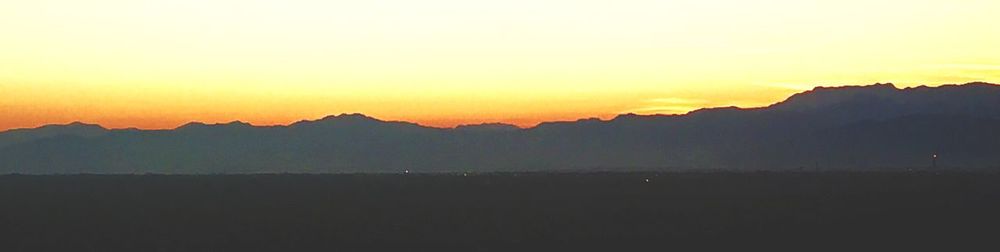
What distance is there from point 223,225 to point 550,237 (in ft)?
43.2

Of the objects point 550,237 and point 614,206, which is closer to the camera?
point 550,237

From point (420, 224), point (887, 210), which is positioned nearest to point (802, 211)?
point (887, 210)

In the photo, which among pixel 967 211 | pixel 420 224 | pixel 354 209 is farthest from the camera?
pixel 354 209

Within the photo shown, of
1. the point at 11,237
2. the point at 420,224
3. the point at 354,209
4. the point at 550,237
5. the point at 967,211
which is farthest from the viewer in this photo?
the point at 354,209

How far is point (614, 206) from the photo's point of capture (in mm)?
67000

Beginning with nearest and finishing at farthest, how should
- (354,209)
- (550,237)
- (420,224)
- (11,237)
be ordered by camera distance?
(550,237) < (11,237) < (420,224) < (354,209)

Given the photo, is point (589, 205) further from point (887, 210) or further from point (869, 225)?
point (869, 225)

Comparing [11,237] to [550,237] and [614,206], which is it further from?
[614,206]

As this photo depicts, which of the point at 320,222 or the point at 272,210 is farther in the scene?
the point at 272,210

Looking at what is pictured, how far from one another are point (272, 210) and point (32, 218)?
9.73m

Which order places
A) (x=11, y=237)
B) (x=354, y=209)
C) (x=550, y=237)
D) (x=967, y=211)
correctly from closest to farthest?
(x=550, y=237) < (x=11, y=237) < (x=967, y=211) < (x=354, y=209)

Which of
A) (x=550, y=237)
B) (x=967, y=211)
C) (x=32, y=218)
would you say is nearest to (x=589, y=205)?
(x=967, y=211)

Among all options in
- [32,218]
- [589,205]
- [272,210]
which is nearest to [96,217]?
[32,218]

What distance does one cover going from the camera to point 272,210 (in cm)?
6575
